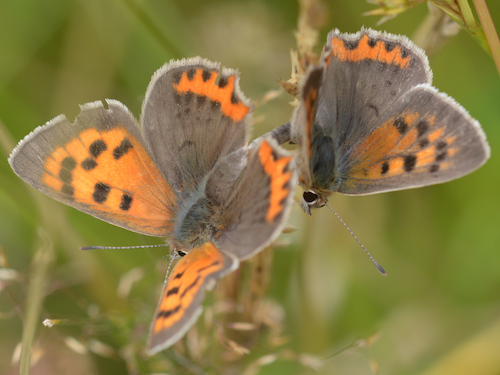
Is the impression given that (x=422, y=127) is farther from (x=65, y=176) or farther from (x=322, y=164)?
(x=65, y=176)

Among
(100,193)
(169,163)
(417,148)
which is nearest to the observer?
(417,148)

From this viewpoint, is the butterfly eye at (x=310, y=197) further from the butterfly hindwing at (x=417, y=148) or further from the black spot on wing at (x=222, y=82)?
the black spot on wing at (x=222, y=82)

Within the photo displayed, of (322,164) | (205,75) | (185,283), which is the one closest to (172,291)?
(185,283)

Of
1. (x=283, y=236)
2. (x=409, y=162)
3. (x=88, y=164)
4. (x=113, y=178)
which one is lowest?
(x=283, y=236)

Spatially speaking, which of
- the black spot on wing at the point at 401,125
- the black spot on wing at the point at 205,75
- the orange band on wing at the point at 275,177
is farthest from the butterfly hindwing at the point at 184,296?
the black spot on wing at the point at 401,125

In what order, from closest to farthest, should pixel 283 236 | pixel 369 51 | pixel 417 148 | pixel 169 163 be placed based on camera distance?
pixel 417 148 < pixel 369 51 < pixel 169 163 < pixel 283 236

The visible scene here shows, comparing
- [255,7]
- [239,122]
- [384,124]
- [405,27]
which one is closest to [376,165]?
[384,124]

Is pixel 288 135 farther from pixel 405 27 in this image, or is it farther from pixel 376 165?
pixel 405 27
